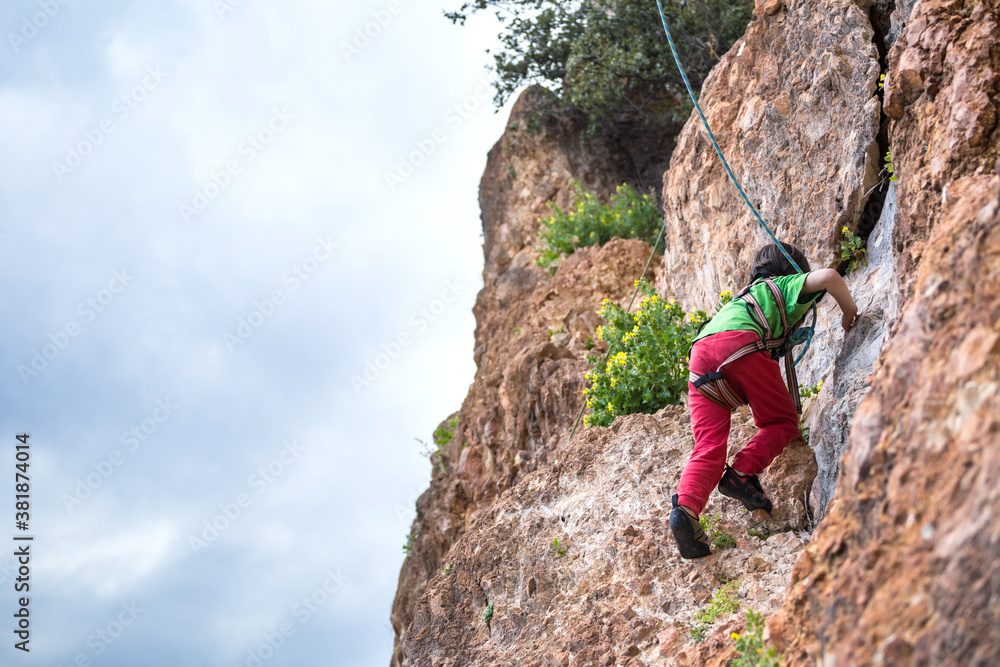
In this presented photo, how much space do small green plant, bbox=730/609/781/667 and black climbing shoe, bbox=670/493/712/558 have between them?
65 cm

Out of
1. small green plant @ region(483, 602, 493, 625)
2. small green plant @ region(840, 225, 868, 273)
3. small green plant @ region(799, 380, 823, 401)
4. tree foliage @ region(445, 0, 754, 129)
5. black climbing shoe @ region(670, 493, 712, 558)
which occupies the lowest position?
black climbing shoe @ region(670, 493, 712, 558)

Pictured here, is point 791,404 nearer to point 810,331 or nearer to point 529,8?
point 810,331

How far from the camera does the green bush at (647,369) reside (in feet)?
21.1

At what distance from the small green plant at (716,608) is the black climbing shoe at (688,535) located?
0.24 metres

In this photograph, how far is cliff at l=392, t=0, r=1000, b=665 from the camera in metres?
2.43

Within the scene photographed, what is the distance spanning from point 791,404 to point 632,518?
51.7 inches

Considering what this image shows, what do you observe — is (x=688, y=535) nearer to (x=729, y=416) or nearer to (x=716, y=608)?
(x=716, y=608)

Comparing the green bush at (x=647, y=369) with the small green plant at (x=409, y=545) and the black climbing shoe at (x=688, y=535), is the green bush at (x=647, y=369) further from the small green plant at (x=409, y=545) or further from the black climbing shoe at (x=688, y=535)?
the small green plant at (x=409, y=545)

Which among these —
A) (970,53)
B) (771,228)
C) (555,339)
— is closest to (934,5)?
(970,53)

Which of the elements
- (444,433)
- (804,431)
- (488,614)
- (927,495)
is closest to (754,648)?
(927,495)

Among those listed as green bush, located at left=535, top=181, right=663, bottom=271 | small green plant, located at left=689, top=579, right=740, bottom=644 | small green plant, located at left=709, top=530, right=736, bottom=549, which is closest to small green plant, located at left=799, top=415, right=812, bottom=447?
small green plant, located at left=709, top=530, right=736, bottom=549

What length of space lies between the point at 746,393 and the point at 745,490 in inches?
22.7

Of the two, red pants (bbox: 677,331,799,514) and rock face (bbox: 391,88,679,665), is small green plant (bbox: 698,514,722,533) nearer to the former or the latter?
red pants (bbox: 677,331,799,514)

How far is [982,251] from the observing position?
8.66 feet
